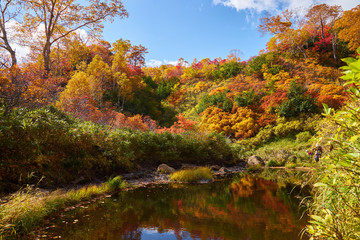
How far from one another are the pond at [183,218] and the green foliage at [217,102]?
1515 cm

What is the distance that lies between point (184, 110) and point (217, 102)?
5791mm

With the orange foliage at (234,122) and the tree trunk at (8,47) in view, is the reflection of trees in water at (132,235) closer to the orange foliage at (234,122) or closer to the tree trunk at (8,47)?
the tree trunk at (8,47)

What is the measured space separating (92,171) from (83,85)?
37.5ft

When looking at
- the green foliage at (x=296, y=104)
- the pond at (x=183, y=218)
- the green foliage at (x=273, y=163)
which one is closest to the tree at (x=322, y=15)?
the green foliage at (x=296, y=104)

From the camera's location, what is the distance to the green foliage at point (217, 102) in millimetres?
20675

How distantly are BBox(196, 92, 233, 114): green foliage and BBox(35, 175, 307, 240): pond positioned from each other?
15151mm

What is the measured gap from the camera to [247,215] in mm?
4180

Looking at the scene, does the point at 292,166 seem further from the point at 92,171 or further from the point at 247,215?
the point at 92,171

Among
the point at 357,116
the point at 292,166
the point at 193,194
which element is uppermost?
the point at 357,116

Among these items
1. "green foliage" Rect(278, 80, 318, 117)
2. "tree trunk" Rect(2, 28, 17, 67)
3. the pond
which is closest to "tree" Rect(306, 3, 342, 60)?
"green foliage" Rect(278, 80, 318, 117)

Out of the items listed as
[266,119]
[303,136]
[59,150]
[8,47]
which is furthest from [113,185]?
[266,119]

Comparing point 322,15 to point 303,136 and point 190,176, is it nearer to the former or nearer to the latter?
point 303,136

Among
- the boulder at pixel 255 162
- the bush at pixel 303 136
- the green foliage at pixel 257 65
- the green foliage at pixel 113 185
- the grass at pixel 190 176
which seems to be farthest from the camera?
the green foliage at pixel 257 65

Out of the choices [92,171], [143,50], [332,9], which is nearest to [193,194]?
[92,171]
